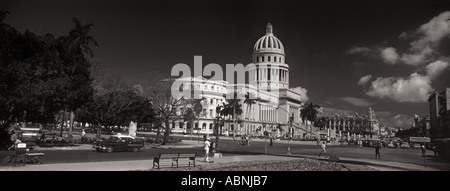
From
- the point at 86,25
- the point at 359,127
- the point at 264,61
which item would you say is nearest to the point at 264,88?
the point at 264,61

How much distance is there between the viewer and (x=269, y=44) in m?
154

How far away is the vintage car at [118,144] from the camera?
97.3 feet

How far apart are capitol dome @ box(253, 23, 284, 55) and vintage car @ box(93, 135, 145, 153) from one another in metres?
122

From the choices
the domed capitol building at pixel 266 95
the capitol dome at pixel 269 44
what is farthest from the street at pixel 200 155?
the capitol dome at pixel 269 44

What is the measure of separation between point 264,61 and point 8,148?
130 meters

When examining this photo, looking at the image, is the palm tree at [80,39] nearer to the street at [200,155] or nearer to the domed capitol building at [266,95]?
the street at [200,155]

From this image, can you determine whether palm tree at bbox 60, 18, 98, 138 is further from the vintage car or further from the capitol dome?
the capitol dome

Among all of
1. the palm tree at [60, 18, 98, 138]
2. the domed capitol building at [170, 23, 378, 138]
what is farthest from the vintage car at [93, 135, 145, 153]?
the domed capitol building at [170, 23, 378, 138]

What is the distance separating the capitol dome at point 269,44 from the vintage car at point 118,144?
122321 millimetres

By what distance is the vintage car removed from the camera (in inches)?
1168

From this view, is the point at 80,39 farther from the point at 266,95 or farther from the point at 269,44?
the point at 269,44

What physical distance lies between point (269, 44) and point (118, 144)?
425 feet
